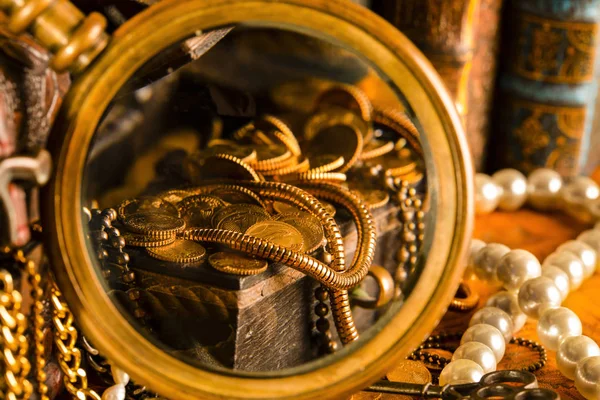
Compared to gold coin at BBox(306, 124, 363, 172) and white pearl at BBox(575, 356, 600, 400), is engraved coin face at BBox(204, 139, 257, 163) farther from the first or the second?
white pearl at BBox(575, 356, 600, 400)

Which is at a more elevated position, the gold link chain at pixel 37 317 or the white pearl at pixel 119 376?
the gold link chain at pixel 37 317

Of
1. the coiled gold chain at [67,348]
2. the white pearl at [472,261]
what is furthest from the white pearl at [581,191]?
the coiled gold chain at [67,348]

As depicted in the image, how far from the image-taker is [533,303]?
2.32 ft

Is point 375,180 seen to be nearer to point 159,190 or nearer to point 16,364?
point 159,190

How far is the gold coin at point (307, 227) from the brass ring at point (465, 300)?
190 millimetres

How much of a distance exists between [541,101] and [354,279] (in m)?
0.62

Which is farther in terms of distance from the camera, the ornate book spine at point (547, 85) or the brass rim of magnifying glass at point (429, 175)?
the ornate book spine at point (547, 85)

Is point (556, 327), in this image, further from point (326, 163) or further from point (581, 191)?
point (581, 191)

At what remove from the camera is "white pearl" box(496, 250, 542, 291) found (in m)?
0.75

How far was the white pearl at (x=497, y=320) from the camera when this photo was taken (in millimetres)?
693

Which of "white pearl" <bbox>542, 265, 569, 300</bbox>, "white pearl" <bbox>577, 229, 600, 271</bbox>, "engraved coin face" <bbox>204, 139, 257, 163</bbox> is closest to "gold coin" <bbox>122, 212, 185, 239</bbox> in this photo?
"engraved coin face" <bbox>204, 139, 257, 163</bbox>

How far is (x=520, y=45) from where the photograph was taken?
109 centimetres

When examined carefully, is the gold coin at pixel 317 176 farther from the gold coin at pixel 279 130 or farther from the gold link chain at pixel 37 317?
the gold link chain at pixel 37 317

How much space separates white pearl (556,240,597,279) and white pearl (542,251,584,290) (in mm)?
14
